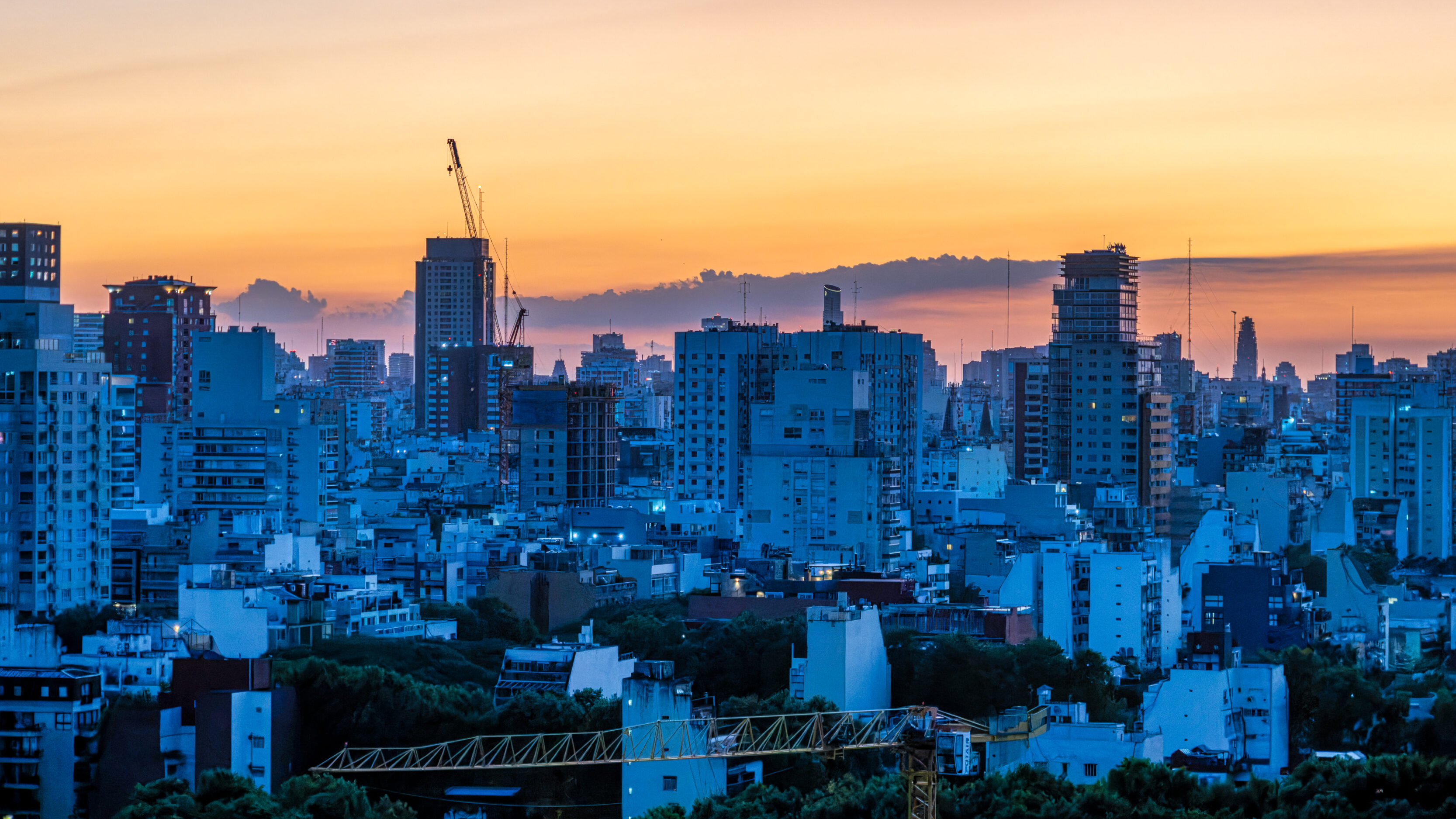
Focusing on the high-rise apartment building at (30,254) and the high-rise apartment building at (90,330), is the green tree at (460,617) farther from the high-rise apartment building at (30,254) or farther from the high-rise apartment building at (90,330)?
the high-rise apartment building at (90,330)

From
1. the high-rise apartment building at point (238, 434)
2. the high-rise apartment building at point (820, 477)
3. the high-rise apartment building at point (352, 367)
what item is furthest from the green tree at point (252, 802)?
the high-rise apartment building at point (352, 367)

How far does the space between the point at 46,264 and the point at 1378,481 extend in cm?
4823

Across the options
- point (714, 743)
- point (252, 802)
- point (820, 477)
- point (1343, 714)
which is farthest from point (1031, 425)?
point (252, 802)

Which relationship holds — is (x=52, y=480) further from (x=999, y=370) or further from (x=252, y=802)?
(x=999, y=370)

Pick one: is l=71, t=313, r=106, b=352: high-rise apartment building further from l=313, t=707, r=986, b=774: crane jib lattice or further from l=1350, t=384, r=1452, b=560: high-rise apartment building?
l=313, t=707, r=986, b=774: crane jib lattice

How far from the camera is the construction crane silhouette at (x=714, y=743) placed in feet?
111

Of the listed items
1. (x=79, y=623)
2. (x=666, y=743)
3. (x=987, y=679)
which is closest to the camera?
(x=666, y=743)

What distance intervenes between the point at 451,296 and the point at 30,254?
359 ft

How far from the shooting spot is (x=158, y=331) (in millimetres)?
114438

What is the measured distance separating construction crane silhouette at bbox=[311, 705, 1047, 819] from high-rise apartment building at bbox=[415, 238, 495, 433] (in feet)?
489

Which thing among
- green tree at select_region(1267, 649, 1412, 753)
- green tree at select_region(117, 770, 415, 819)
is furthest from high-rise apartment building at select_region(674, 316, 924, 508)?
green tree at select_region(117, 770, 415, 819)

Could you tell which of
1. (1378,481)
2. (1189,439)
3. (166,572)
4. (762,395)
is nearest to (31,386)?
(166,572)

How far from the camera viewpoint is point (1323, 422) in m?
152

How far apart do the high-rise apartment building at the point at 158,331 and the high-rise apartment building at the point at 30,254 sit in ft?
79.7
